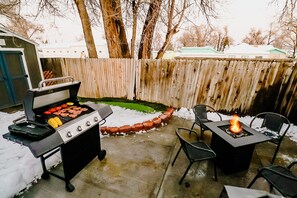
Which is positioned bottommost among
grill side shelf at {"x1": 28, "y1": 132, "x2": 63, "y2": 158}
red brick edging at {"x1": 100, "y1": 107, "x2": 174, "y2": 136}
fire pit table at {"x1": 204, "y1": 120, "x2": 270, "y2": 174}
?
red brick edging at {"x1": 100, "y1": 107, "x2": 174, "y2": 136}

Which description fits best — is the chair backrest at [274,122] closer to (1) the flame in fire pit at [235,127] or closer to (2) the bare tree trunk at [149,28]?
(1) the flame in fire pit at [235,127]

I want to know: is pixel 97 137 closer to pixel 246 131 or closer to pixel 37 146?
pixel 37 146

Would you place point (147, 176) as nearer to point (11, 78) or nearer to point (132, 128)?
point (132, 128)

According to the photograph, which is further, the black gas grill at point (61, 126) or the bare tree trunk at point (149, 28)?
the bare tree trunk at point (149, 28)

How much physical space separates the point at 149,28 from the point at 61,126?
19.4 feet

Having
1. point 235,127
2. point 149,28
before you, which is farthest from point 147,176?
point 149,28

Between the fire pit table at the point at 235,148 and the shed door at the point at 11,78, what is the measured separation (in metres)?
7.00

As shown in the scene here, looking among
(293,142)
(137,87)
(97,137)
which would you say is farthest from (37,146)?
(293,142)

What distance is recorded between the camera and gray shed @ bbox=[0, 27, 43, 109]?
5535mm

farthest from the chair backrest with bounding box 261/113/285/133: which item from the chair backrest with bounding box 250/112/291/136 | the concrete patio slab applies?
the concrete patio slab

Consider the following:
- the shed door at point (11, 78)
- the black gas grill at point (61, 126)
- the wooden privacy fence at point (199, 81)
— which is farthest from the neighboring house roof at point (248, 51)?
the black gas grill at point (61, 126)

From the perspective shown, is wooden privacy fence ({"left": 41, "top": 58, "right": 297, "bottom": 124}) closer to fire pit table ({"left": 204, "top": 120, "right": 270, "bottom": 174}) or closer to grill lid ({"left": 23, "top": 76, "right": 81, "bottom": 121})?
fire pit table ({"left": 204, "top": 120, "right": 270, "bottom": 174})

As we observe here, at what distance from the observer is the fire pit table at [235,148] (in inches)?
99.0

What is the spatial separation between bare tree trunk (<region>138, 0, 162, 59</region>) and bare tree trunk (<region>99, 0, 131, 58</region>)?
851 mm
